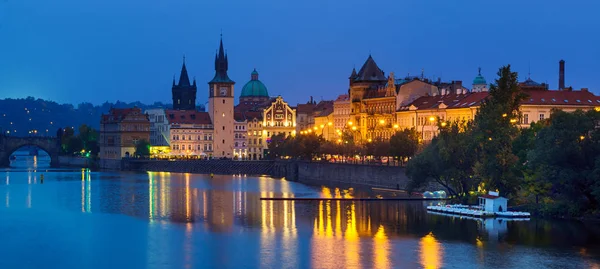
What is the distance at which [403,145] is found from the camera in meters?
108

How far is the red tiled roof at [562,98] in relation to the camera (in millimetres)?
108062

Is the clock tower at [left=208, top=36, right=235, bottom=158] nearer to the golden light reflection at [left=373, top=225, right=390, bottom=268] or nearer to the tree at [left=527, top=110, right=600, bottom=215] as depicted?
the tree at [left=527, top=110, right=600, bottom=215]

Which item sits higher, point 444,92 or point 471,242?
point 444,92

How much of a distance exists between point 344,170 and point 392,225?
1825 inches

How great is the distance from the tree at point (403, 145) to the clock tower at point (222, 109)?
75.3m

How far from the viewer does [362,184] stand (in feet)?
354

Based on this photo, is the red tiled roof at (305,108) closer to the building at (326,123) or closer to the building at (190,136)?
the building at (326,123)

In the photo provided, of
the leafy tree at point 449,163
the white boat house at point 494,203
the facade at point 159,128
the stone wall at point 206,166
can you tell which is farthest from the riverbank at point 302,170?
the white boat house at point 494,203

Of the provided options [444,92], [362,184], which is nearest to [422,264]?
[362,184]

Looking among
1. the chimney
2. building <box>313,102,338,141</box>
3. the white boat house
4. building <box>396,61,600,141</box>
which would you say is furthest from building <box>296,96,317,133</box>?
the white boat house

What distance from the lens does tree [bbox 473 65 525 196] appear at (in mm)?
76125

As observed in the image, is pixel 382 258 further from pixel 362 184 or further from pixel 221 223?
pixel 362 184

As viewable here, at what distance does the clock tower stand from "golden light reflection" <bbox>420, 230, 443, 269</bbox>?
395 ft

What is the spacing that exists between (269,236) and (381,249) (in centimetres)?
→ 837
